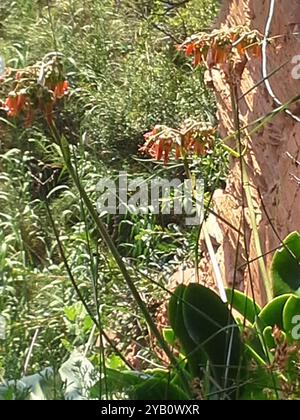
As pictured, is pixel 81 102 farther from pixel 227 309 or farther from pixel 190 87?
pixel 227 309

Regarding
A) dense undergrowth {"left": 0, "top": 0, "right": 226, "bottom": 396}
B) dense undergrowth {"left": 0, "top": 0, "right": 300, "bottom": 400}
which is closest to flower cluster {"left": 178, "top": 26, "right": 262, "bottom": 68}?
dense undergrowth {"left": 0, "top": 0, "right": 300, "bottom": 400}

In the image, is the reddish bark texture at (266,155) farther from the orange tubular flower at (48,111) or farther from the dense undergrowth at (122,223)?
the orange tubular flower at (48,111)

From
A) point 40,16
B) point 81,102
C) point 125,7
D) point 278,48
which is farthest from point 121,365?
point 125,7

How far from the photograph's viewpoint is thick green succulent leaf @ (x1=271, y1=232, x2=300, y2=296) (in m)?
1.65

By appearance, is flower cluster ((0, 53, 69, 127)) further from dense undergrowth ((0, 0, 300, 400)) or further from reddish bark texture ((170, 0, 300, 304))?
reddish bark texture ((170, 0, 300, 304))

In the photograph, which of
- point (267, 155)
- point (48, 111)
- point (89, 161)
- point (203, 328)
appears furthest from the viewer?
point (89, 161)

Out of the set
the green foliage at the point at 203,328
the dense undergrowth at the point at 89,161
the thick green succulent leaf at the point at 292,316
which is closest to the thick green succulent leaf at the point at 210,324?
the green foliage at the point at 203,328

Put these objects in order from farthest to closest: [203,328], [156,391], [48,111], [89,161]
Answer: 1. [89,161]
2. [203,328]
3. [156,391]
4. [48,111]

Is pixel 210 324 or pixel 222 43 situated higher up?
pixel 222 43

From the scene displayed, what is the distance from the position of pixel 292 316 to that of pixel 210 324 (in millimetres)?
166

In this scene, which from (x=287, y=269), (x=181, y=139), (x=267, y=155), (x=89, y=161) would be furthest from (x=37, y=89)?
(x=89, y=161)

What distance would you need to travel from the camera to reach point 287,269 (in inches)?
65.9

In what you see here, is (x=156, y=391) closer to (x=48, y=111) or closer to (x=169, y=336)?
(x=169, y=336)
